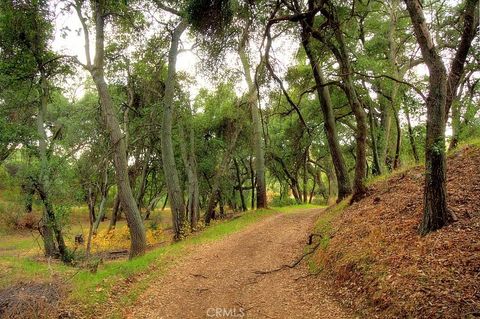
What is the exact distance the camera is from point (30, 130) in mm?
13266

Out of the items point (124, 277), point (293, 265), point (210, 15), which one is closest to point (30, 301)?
point (124, 277)

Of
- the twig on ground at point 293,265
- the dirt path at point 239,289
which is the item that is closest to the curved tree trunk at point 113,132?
the dirt path at point 239,289

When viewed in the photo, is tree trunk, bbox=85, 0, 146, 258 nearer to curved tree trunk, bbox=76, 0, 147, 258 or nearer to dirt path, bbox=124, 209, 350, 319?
curved tree trunk, bbox=76, 0, 147, 258

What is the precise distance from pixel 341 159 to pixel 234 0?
695 centimetres

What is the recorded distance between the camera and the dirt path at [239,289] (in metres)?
6.36

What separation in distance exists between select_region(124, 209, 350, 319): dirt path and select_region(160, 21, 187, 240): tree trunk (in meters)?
3.89

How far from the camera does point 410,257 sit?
18.1 ft

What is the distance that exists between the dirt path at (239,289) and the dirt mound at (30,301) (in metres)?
1.42

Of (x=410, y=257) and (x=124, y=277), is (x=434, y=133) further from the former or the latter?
(x=124, y=277)

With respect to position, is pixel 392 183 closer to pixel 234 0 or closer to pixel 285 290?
pixel 285 290

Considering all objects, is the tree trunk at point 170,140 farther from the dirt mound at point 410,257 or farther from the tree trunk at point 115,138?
the dirt mound at point 410,257

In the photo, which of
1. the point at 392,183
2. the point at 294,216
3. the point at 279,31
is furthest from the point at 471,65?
the point at 294,216

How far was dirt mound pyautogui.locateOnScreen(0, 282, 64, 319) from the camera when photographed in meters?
6.18

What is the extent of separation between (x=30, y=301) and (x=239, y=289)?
13.1 ft
